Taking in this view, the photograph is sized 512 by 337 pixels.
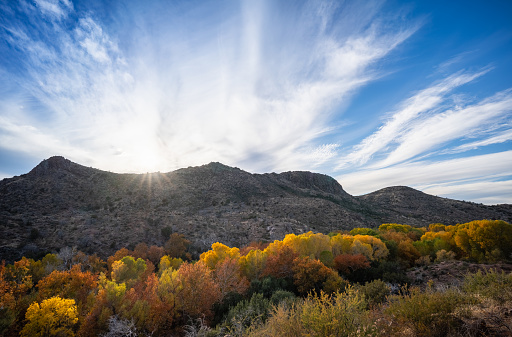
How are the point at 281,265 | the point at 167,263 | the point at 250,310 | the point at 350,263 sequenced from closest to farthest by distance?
the point at 250,310 < the point at 281,265 < the point at 350,263 < the point at 167,263

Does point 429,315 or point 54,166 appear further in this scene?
point 54,166

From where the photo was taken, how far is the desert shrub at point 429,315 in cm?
790

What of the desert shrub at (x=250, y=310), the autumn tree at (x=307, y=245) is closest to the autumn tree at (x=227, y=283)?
the desert shrub at (x=250, y=310)

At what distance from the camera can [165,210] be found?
68875mm

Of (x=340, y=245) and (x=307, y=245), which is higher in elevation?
(x=307, y=245)

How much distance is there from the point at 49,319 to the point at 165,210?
200ft

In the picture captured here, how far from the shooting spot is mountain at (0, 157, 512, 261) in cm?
4469

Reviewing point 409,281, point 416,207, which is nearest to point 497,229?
point 409,281

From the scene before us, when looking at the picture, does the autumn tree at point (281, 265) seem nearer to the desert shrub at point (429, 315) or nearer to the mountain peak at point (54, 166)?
the desert shrub at point (429, 315)

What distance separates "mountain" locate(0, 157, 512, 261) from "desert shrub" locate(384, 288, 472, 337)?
140 feet

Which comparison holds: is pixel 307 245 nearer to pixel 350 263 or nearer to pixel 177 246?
pixel 350 263

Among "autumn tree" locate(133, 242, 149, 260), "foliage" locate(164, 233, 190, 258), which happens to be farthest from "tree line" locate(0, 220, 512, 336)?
"foliage" locate(164, 233, 190, 258)

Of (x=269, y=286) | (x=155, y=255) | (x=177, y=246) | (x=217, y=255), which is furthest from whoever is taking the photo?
(x=177, y=246)

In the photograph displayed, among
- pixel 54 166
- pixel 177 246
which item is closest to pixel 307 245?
pixel 177 246
